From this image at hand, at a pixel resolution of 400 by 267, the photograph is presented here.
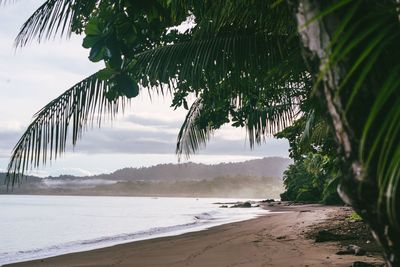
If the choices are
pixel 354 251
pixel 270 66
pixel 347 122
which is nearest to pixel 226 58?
pixel 270 66

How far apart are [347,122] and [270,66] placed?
3231mm

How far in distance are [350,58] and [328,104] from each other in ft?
0.45

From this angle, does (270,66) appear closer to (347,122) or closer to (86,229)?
(347,122)

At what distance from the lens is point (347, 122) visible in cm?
113

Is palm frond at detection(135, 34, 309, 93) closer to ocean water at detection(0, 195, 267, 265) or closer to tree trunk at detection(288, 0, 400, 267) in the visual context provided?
tree trunk at detection(288, 0, 400, 267)

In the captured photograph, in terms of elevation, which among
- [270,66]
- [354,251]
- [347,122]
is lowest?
[354,251]

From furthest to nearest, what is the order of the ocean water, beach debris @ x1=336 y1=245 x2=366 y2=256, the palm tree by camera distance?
the ocean water, beach debris @ x1=336 y1=245 x2=366 y2=256, the palm tree

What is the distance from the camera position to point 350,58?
1112 mm

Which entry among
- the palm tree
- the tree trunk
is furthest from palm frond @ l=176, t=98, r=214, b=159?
the tree trunk

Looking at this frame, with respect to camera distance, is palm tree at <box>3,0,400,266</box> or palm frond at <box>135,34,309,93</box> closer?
palm tree at <box>3,0,400,266</box>

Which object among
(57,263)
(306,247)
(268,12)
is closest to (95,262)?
(57,263)

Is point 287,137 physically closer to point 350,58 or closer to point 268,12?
point 268,12

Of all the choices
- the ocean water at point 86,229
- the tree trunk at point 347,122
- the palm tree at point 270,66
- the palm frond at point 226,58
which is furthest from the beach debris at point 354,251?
the ocean water at point 86,229

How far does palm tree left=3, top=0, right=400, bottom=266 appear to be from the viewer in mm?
918
